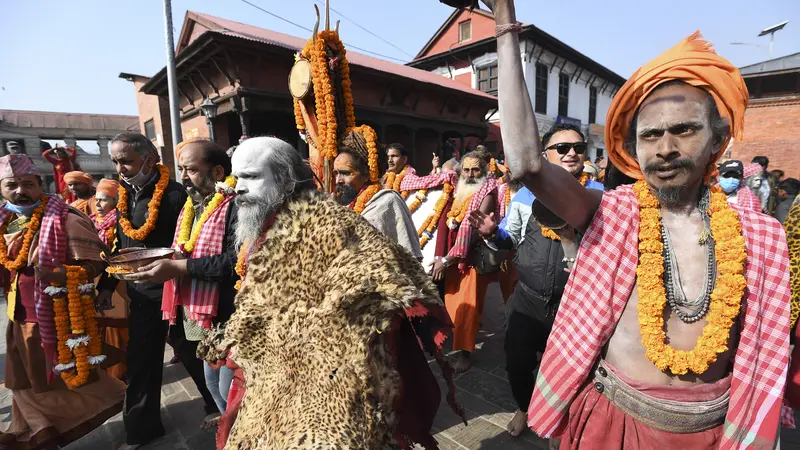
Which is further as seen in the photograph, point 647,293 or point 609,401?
point 609,401

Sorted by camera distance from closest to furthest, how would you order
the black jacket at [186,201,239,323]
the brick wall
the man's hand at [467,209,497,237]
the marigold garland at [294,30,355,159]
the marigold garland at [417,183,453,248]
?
the black jacket at [186,201,239,323] < the man's hand at [467,209,497,237] < the marigold garland at [294,30,355,159] < the marigold garland at [417,183,453,248] < the brick wall

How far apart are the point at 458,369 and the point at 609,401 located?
2713 mm

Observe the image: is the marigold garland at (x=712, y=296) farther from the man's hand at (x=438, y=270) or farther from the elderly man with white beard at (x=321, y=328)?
the man's hand at (x=438, y=270)

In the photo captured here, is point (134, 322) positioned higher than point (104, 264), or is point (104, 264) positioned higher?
point (104, 264)

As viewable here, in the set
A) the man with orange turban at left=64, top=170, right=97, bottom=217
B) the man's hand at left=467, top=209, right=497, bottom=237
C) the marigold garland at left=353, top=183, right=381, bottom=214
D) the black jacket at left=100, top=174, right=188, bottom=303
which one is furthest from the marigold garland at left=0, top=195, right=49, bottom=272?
the man's hand at left=467, top=209, right=497, bottom=237

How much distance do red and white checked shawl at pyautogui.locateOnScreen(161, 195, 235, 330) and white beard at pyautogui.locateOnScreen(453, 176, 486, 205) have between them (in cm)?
290

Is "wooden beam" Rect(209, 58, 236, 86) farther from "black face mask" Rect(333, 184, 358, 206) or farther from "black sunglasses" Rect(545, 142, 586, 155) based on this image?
"black sunglasses" Rect(545, 142, 586, 155)

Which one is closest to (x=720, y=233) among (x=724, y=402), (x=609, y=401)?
Answer: (x=724, y=402)

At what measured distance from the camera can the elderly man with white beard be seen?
3.95 feet

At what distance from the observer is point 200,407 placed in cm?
356

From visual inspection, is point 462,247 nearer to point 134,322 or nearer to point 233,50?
point 134,322

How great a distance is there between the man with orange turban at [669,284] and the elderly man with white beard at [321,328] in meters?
0.61

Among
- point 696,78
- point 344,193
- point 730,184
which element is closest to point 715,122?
point 696,78

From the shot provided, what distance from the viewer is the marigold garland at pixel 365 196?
2993mm
